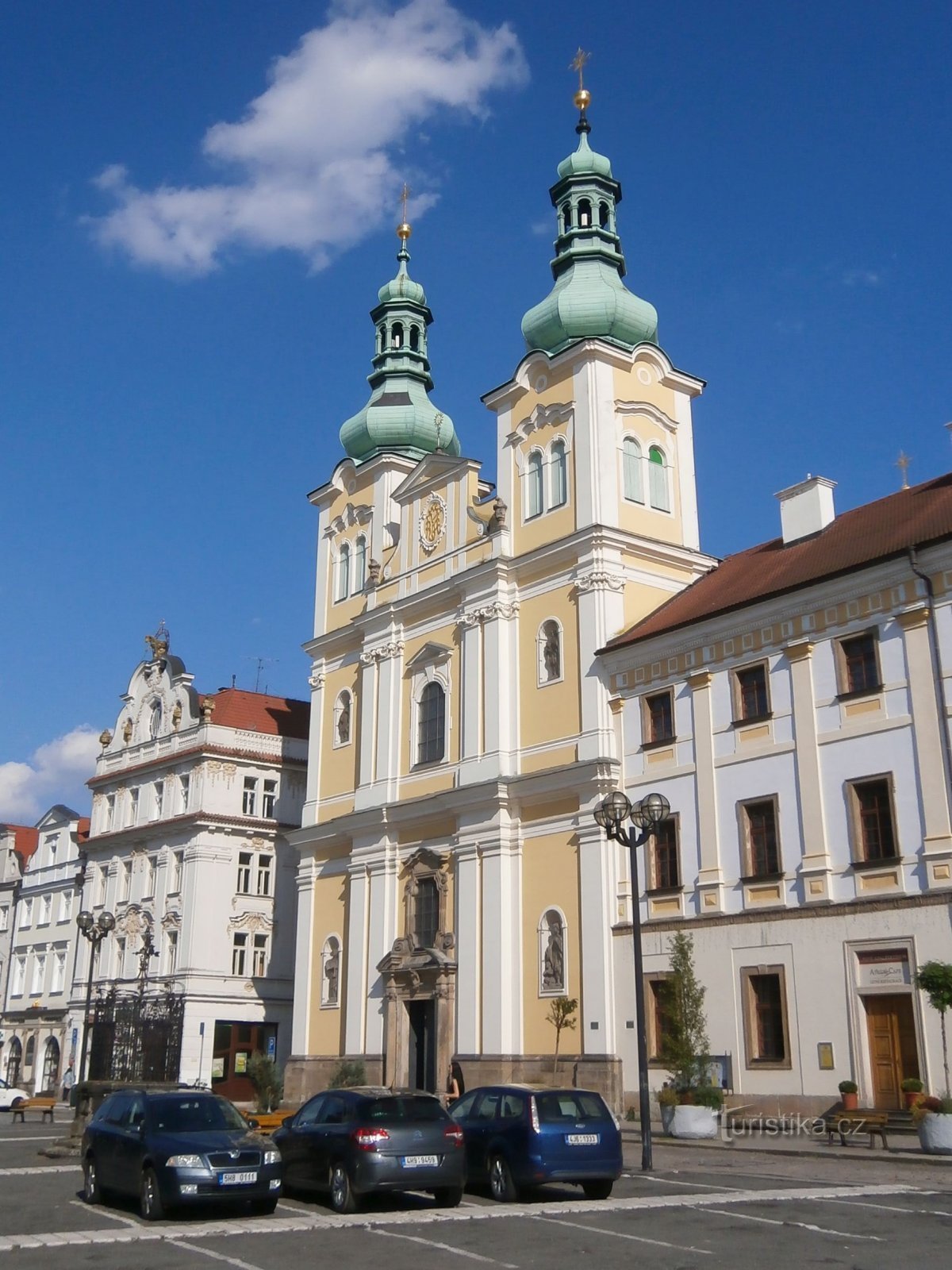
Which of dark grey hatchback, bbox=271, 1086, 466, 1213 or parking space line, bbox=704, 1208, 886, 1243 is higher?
dark grey hatchback, bbox=271, 1086, 466, 1213

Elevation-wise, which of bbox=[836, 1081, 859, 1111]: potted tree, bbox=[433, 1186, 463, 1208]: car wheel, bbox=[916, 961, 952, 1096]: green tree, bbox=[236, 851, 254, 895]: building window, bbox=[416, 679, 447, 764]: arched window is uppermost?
bbox=[416, 679, 447, 764]: arched window

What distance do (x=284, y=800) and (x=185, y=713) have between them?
562cm

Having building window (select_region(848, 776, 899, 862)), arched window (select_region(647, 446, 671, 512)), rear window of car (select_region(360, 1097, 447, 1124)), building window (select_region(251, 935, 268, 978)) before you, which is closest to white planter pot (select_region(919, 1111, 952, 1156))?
building window (select_region(848, 776, 899, 862))

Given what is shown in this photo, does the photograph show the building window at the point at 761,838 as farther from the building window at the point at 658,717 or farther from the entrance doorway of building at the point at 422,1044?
the entrance doorway of building at the point at 422,1044

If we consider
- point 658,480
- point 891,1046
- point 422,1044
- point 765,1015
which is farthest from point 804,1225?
point 658,480

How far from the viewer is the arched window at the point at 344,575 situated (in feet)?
158

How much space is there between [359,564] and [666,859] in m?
19.3

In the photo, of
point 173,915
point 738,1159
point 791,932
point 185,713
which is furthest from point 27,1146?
point 185,713

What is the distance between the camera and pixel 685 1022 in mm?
30125

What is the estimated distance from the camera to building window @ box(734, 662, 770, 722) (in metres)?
30.9

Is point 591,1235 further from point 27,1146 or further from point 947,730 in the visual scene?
point 27,1146

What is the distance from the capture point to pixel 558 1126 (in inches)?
646

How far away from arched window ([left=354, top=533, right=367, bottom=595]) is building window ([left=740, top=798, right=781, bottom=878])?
20.4 m

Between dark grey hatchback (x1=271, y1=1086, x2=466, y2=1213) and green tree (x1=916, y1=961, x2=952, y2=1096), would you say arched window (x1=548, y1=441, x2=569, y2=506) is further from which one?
dark grey hatchback (x1=271, y1=1086, x2=466, y2=1213)
